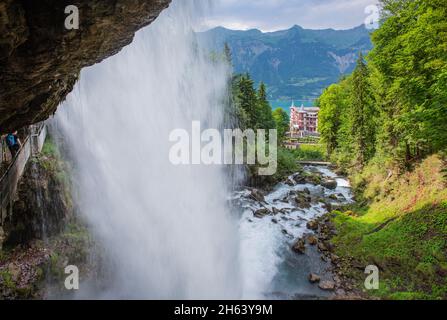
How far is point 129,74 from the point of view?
65.5ft

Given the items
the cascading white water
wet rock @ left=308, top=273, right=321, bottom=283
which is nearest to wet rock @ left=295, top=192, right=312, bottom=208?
the cascading white water

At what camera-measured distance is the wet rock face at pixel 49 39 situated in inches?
221

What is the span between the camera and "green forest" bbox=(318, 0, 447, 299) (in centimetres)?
1156

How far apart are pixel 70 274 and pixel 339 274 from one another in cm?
1205

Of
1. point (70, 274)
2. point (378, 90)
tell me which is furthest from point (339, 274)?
point (378, 90)

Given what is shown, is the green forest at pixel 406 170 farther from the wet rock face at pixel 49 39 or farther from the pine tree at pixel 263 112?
the pine tree at pixel 263 112

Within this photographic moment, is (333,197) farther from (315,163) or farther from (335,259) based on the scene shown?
(315,163)

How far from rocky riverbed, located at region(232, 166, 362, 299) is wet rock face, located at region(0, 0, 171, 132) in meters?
11.0

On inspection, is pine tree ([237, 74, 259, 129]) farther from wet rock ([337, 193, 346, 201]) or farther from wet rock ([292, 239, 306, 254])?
wet rock ([292, 239, 306, 254])

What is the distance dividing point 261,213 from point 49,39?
18.5 meters

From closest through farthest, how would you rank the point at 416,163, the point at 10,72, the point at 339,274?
the point at 10,72, the point at 339,274, the point at 416,163

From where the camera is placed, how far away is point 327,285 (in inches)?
513

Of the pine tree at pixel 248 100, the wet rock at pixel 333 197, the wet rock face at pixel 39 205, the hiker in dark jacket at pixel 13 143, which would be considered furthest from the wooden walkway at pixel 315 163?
the hiker in dark jacket at pixel 13 143

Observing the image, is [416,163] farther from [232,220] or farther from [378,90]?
[232,220]
